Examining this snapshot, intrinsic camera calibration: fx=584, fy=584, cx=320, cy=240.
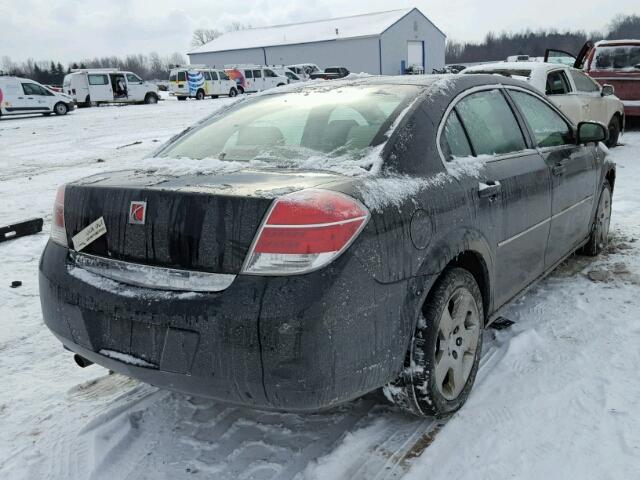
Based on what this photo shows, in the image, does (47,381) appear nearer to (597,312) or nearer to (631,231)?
(597,312)

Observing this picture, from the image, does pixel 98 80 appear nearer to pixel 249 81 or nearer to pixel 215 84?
pixel 215 84

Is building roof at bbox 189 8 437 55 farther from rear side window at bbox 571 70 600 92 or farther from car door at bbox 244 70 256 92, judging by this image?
rear side window at bbox 571 70 600 92

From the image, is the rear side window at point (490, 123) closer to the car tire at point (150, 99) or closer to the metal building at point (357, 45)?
the car tire at point (150, 99)

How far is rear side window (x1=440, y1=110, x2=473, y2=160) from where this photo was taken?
9.37 feet

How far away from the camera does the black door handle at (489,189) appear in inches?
117

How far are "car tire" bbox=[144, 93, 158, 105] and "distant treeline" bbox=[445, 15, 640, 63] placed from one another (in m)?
68.1

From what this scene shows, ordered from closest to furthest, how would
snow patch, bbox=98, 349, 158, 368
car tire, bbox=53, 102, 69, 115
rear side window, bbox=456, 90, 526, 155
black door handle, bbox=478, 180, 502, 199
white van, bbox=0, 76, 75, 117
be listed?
snow patch, bbox=98, 349, 158, 368 < black door handle, bbox=478, 180, 502, 199 < rear side window, bbox=456, 90, 526, 155 < white van, bbox=0, 76, 75, 117 < car tire, bbox=53, 102, 69, 115

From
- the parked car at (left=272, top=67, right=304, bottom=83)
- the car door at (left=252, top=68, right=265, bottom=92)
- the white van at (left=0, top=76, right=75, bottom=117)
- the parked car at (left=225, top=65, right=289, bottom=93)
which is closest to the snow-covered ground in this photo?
the white van at (left=0, top=76, right=75, bottom=117)

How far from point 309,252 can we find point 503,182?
5.12 feet


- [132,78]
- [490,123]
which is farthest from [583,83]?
[132,78]

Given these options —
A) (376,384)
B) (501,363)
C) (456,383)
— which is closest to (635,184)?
(501,363)

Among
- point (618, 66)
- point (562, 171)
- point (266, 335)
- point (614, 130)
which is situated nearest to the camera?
point (266, 335)

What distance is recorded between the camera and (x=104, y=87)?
3247cm

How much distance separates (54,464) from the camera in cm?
256
